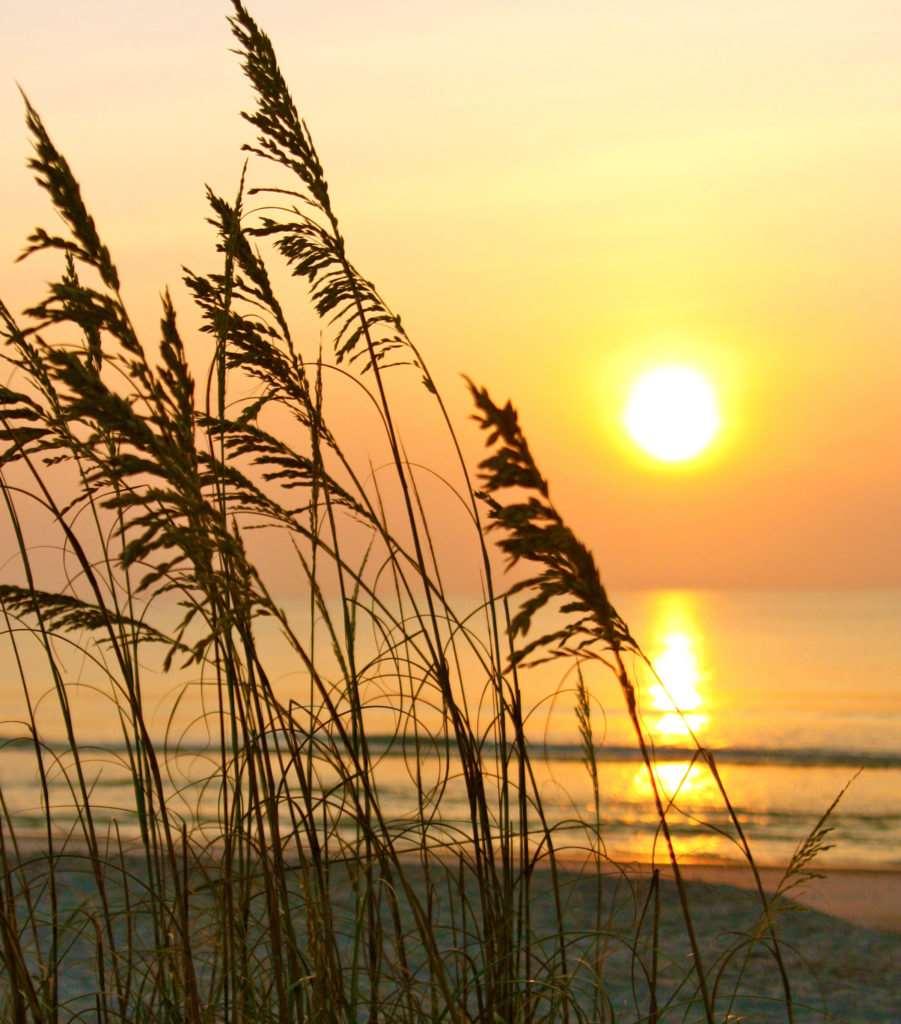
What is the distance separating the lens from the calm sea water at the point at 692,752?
12414mm

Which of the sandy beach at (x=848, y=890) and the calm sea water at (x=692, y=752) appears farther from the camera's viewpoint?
the calm sea water at (x=692, y=752)

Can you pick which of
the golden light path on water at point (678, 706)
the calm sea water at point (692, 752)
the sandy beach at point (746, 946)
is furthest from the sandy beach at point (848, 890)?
the golden light path on water at point (678, 706)

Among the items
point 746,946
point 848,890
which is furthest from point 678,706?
point 746,946

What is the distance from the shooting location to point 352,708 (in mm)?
2023

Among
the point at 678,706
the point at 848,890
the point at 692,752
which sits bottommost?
the point at 848,890

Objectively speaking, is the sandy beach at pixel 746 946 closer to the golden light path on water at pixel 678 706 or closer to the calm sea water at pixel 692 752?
the calm sea water at pixel 692 752

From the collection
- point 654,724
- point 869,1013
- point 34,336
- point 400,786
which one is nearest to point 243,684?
point 34,336

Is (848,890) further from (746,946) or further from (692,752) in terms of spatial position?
(692,752)

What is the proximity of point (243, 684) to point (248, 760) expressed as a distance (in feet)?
0.39

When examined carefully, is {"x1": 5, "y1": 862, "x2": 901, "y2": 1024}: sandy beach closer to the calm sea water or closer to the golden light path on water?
the calm sea water

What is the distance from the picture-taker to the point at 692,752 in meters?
18.9

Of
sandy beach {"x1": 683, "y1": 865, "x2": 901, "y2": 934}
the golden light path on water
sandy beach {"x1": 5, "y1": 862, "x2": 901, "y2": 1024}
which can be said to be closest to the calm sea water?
the golden light path on water

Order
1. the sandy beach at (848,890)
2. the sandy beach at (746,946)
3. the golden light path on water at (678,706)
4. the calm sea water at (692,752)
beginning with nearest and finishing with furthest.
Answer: the sandy beach at (746,946)
the sandy beach at (848,890)
the calm sea water at (692,752)
the golden light path on water at (678,706)

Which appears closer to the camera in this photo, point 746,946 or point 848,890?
point 746,946
